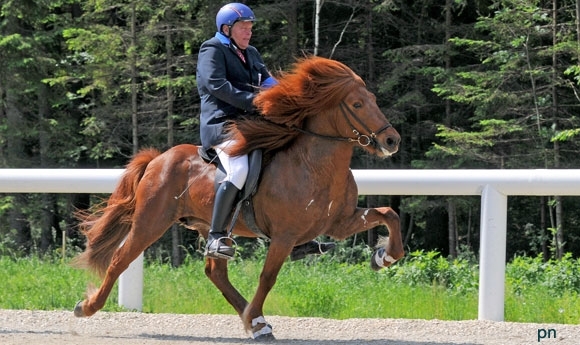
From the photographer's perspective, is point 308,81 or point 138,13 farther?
point 138,13

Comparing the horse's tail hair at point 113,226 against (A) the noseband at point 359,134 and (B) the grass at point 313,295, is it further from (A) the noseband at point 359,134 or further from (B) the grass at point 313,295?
(A) the noseband at point 359,134

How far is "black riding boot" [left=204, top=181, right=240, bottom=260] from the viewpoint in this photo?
7160mm

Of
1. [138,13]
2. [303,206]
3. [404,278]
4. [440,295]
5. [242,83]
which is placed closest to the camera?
[303,206]

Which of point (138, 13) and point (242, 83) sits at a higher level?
point (138, 13)

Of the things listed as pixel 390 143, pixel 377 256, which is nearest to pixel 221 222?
pixel 377 256

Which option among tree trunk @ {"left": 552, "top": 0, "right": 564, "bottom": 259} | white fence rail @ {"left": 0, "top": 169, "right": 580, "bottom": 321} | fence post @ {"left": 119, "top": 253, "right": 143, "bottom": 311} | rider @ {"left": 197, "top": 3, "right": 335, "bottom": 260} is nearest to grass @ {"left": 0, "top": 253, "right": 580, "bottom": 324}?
fence post @ {"left": 119, "top": 253, "right": 143, "bottom": 311}

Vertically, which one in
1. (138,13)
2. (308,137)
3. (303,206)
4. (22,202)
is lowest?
(22,202)

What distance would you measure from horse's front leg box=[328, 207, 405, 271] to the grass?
146 cm

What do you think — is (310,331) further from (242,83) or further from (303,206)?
(242,83)

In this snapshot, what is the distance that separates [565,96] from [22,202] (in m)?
14.2

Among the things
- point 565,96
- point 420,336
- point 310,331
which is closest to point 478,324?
point 420,336

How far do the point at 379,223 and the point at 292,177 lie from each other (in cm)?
71

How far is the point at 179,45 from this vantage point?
27.4 meters

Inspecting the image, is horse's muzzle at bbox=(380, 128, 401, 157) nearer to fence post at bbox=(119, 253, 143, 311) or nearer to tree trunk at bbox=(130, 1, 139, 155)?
fence post at bbox=(119, 253, 143, 311)
